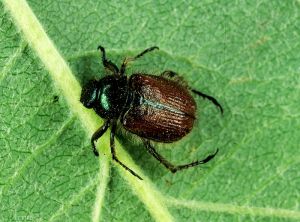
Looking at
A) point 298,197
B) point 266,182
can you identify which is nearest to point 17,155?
point 266,182

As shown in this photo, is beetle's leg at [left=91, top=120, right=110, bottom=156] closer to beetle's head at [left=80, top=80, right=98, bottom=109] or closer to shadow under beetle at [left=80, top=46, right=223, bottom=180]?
shadow under beetle at [left=80, top=46, right=223, bottom=180]

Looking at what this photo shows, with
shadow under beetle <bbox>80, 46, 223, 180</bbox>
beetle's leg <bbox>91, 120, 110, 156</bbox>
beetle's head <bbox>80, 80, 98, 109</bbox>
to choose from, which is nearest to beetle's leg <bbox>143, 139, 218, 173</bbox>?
shadow under beetle <bbox>80, 46, 223, 180</bbox>

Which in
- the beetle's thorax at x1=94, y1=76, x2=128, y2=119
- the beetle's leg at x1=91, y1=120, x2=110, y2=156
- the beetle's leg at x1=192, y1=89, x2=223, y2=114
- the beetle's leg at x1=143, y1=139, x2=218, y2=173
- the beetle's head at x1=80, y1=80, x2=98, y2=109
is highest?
the beetle's head at x1=80, y1=80, x2=98, y2=109

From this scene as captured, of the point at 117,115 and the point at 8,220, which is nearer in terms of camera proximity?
the point at 8,220

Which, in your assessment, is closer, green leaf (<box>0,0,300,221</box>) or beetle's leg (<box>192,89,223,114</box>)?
green leaf (<box>0,0,300,221</box>)

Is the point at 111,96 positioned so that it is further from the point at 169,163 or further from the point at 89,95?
the point at 169,163

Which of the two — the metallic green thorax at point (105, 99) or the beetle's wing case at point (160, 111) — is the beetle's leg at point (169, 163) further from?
the metallic green thorax at point (105, 99)

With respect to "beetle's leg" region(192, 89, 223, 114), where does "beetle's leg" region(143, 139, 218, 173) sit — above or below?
below

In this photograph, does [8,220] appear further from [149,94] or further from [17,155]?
[149,94]
